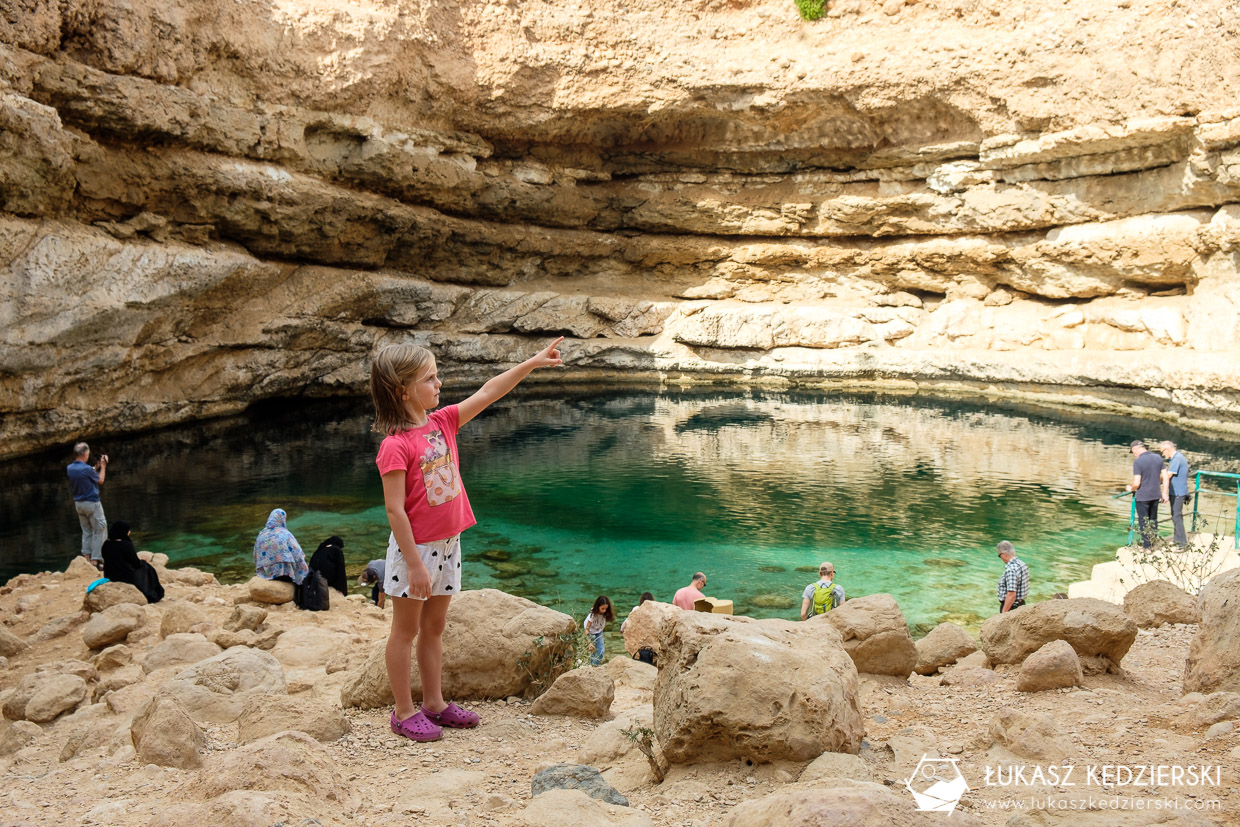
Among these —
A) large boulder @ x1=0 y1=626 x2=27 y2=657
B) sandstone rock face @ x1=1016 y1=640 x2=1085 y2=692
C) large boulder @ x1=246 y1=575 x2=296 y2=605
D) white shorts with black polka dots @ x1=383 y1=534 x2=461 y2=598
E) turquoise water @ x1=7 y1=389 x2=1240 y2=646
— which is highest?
white shorts with black polka dots @ x1=383 y1=534 x2=461 y2=598

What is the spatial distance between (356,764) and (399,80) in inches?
1003

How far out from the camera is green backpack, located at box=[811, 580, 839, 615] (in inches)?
370

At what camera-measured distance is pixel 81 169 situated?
19766mm

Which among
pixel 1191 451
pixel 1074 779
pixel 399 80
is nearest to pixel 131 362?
pixel 399 80

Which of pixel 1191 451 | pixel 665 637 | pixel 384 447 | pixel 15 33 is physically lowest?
pixel 1191 451

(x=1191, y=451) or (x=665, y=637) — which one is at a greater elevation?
(x=665, y=637)

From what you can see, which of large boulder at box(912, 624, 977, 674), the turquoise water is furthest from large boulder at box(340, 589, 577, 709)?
the turquoise water

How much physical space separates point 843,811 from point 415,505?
231cm

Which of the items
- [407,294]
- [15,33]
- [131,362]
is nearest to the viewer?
[15,33]

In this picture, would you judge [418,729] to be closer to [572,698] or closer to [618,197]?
[572,698]

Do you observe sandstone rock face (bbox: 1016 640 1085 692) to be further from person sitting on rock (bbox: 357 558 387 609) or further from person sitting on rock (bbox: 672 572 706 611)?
person sitting on rock (bbox: 357 558 387 609)

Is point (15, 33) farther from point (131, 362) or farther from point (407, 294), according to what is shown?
point (407, 294)

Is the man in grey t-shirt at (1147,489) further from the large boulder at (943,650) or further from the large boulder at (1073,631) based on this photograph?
the large boulder at (1073,631)

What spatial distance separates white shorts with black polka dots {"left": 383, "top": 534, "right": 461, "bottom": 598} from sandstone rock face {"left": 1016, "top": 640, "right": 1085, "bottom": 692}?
3.36m
